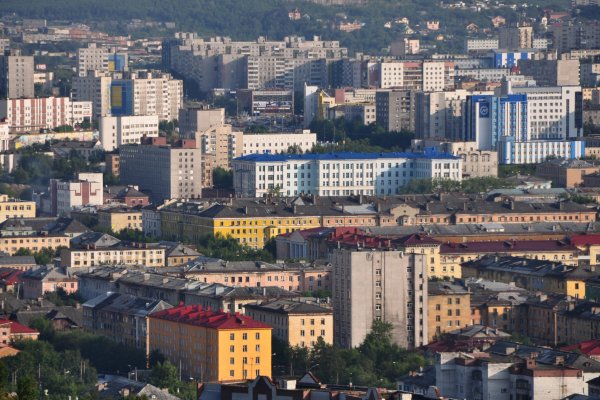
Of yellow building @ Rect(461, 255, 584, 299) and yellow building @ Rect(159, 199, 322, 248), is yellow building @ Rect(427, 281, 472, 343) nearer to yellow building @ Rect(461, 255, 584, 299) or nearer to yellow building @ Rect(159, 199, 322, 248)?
yellow building @ Rect(461, 255, 584, 299)

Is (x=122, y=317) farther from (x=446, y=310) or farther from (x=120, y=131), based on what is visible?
(x=120, y=131)

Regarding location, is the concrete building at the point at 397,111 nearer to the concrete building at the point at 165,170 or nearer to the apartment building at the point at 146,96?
the apartment building at the point at 146,96

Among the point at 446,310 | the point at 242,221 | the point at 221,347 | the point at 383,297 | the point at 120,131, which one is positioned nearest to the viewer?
the point at 221,347

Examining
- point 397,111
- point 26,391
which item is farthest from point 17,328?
point 397,111

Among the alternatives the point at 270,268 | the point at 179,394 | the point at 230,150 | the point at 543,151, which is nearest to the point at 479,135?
the point at 543,151

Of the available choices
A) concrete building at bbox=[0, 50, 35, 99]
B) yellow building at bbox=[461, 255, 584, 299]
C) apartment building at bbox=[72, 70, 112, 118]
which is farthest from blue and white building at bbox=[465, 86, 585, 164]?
yellow building at bbox=[461, 255, 584, 299]

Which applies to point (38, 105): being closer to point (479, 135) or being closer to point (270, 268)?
point (479, 135)
